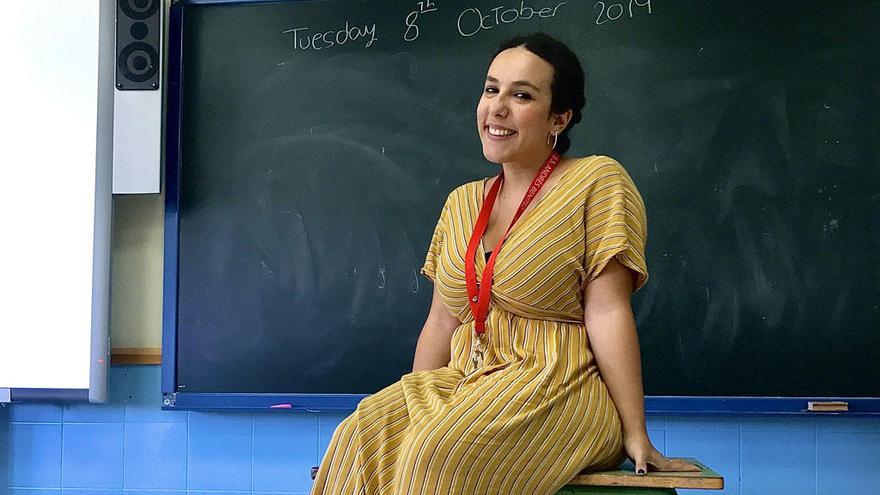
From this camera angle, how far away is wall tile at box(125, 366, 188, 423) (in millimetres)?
3301

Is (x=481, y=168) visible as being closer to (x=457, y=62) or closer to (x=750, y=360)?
(x=457, y=62)

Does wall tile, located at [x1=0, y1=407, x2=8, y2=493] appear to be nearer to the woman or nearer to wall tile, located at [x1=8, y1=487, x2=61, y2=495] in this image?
wall tile, located at [x1=8, y1=487, x2=61, y2=495]

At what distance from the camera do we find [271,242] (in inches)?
127

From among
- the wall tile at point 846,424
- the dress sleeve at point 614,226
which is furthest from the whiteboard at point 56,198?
the wall tile at point 846,424

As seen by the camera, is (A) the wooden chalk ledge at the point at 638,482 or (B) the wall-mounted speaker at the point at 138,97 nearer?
(A) the wooden chalk ledge at the point at 638,482

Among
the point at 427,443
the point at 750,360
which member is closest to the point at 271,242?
the point at 750,360

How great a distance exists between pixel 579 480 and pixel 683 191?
1.58m

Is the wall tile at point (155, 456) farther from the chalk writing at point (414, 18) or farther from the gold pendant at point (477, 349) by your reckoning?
the gold pendant at point (477, 349)

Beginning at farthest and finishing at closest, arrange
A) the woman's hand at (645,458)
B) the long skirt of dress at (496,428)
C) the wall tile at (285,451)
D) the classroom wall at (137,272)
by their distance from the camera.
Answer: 1. the classroom wall at (137,272)
2. the wall tile at (285,451)
3. the woman's hand at (645,458)
4. the long skirt of dress at (496,428)

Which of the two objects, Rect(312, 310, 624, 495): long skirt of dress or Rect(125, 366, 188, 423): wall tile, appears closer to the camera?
Rect(312, 310, 624, 495): long skirt of dress

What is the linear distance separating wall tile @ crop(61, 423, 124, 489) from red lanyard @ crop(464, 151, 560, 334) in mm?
1946

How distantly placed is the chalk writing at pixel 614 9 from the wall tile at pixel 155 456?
6.14ft

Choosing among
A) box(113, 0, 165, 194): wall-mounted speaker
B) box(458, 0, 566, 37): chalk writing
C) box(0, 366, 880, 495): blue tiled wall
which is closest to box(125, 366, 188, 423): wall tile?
box(0, 366, 880, 495): blue tiled wall

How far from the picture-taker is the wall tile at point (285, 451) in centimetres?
321
